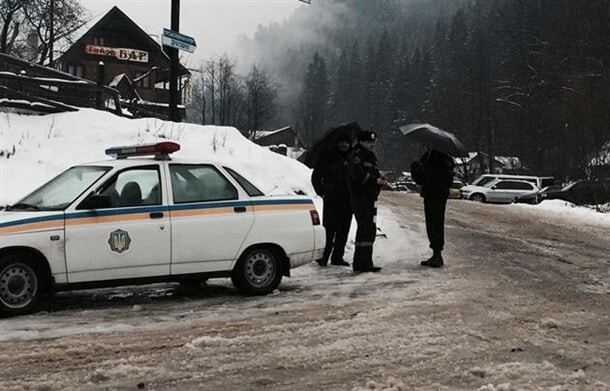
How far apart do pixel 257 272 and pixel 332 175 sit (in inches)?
106

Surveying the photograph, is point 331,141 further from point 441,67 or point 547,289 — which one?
point 441,67

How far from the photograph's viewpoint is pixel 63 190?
7.38 meters

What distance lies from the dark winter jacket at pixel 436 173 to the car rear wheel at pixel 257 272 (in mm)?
3027

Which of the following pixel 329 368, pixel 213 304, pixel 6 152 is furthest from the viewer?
pixel 6 152

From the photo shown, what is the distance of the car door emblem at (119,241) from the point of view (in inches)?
280

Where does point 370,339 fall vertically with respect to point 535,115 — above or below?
below

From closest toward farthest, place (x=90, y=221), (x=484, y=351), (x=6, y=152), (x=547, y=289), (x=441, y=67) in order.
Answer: (x=484, y=351) < (x=90, y=221) < (x=547, y=289) < (x=6, y=152) < (x=441, y=67)

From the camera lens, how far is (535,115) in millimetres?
70312

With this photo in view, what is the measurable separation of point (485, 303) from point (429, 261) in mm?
2629

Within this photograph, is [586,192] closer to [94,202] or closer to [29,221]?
[94,202]

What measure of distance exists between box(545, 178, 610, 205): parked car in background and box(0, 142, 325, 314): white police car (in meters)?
22.6

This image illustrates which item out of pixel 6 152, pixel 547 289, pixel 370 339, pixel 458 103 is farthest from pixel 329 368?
pixel 458 103

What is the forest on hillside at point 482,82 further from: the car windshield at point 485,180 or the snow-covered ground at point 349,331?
the snow-covered ground at point 349,331

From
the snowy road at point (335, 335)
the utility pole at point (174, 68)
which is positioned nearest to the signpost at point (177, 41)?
the utility pole at point (174, 68)
